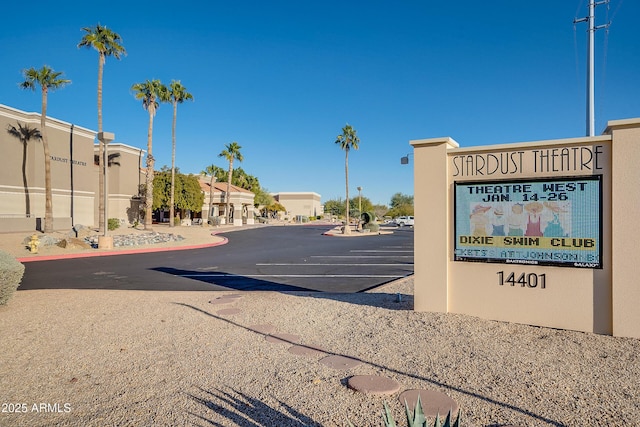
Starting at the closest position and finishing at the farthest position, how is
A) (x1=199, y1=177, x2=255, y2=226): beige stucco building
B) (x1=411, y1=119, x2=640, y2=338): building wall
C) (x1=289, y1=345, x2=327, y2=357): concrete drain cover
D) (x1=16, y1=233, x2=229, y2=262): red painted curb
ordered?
(x1=289, y1=345, x2=327, y2=357): concrete drain cover, (x1=411, y1=119, x2=640, y2=338): building wall, (x1=16, y1=233, x2=229, y2=262): red painted curb, (x1=199, y1=177, x2=255, y2=226): beige stucco building

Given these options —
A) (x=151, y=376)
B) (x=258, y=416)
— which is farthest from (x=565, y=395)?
(x=151, y=376)

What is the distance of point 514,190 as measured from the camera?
590 cm

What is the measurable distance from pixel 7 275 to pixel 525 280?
28.7 ft

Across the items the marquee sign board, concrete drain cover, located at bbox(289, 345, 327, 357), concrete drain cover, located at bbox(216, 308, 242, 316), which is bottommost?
concrete drain cover, located at bbox(216, 308, 242, 316)

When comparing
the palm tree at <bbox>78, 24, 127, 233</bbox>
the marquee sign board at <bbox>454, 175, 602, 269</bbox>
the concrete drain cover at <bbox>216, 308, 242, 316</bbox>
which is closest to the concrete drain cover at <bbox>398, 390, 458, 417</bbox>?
the marquee sign board at <bbox>454, 175, 602, 269</bbox>

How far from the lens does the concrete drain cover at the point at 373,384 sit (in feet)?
12.6

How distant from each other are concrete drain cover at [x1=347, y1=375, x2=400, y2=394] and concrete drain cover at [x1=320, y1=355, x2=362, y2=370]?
0.35 m

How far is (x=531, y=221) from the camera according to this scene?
580 centimetres

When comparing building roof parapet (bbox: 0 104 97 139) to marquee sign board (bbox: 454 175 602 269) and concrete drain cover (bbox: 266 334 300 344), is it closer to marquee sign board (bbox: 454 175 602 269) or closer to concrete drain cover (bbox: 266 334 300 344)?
concrete drain cover (bbox: 266 334 300 344)

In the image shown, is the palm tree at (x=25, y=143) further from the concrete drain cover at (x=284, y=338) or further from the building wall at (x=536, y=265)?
the building wall at (x=536, y=265)

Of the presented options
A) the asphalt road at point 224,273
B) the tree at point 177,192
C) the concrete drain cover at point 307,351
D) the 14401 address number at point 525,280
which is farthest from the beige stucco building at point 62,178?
Answer: the 14401 address number at point 525,280

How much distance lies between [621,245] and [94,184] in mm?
42550

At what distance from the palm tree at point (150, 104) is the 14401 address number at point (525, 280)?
3309 cm

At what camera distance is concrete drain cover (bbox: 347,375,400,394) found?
12.6 ft
